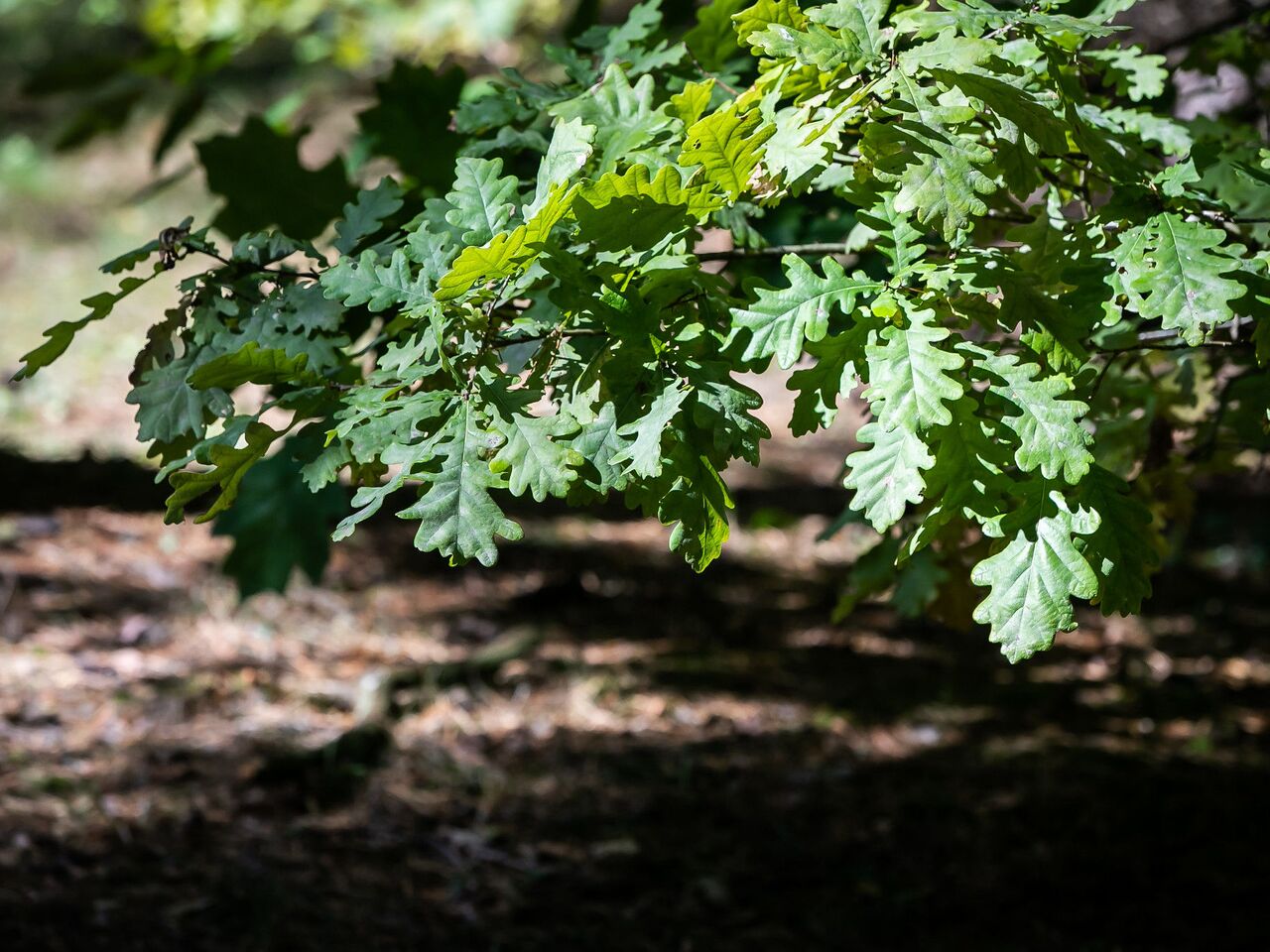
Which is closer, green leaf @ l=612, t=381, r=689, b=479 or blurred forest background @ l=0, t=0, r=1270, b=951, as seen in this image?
green leaf @ l=612, t=381, r=689, b=479

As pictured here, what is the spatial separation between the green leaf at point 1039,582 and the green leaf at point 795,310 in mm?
299

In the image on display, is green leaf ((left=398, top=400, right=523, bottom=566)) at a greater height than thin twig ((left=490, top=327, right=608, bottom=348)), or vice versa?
thin twig ((left=490, top=327, right=608, bottom=348))

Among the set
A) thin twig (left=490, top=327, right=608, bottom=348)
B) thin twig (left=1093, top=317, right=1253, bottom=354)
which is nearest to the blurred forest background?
thin twig (left=1093, top=317, right=1253, bottom=354)

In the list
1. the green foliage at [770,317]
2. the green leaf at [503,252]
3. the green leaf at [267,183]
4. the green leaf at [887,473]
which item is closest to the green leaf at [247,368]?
the green foliage at [770,317]

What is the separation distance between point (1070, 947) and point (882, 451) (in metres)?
2.04

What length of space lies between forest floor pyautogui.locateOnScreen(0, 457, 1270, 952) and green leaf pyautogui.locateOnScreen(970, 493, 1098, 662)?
1.76m

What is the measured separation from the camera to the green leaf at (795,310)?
1197 millimetres

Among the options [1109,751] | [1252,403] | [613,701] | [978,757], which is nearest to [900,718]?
Answer: [978,757]

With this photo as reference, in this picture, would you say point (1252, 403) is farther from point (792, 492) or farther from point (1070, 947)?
point (792, 492)

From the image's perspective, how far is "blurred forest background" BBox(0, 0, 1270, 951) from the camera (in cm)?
269

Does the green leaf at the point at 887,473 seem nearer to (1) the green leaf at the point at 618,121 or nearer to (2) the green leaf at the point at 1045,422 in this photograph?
(2) the green leaf at the point at 1045,422

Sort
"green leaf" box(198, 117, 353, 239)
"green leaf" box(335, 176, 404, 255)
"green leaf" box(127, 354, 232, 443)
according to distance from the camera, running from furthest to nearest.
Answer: "green leaf" box(198, 117, 353, 239), "green leaf" box(335, 176, 404, 255), "green leaf" box(127, 354, 232, 443)

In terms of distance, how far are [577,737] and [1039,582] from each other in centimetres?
254

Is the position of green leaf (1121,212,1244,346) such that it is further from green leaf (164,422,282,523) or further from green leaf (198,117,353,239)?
green leaf (198,117,353,239)
